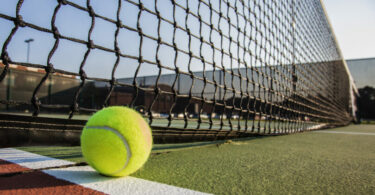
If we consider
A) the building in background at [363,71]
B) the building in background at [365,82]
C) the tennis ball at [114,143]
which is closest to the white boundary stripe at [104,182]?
the tennis ball at [114,143]

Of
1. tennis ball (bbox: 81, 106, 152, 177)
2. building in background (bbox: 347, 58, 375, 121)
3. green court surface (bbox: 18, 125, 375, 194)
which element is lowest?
green court surface (bbox: 18, 125, 375, 194)

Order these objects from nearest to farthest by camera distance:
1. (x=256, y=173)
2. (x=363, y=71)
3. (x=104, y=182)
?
(x=104, y=182) → (x=256, y=173) → (x=363, y=71)

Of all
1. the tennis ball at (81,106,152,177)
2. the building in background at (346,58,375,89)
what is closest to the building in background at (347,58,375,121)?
the building in background at (346,58,375,89)

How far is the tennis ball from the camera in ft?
2.65

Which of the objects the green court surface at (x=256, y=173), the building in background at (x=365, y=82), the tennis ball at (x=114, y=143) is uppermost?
the building in background at (x=365, y=82)

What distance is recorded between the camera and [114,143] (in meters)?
0.81

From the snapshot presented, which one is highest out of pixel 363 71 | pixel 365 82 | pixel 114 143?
pixel 363 71

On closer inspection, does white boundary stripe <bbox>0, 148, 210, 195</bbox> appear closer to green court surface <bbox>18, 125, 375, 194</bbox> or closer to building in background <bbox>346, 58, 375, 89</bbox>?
green court surface <bbox>18, 125, 375, 194</bbox>

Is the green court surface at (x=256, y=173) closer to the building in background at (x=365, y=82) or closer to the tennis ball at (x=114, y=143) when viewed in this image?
the tennis ball at (x=114, y=143)

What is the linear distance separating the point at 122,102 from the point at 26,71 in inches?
174

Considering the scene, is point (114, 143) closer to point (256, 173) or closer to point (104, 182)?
point (104, 182)

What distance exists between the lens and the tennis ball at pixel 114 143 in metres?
0.81

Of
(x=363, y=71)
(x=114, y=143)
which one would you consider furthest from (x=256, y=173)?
(x=363, y=71)

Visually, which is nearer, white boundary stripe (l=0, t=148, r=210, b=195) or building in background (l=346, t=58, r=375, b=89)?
white boundary stripe (l=0, t=148, r=210, b=195)
